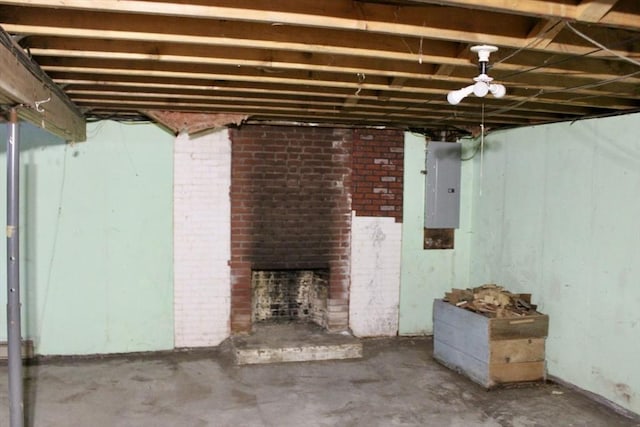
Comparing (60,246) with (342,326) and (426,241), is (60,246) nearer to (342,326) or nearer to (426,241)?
(342,326)

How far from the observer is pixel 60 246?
16.1ft

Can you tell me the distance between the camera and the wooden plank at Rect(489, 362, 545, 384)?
4.37 m

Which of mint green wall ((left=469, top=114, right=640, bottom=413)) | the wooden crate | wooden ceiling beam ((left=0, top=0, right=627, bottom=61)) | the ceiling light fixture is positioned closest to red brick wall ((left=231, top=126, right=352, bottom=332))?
the wooden crate

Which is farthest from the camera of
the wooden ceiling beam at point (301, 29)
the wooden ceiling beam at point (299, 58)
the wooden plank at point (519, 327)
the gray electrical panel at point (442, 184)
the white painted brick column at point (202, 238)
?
the gray electrical panel at point (442, 184)

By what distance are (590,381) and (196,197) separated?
3.91 metres

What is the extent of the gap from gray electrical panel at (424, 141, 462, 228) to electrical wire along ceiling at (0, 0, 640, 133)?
1322mm

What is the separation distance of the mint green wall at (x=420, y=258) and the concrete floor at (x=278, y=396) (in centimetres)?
81

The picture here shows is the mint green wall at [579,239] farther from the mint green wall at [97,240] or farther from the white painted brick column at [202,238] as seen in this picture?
the mint green wall at [97,240]

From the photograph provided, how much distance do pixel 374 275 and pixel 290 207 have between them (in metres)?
1.21

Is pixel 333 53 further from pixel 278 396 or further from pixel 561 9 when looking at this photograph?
pixel 278 396

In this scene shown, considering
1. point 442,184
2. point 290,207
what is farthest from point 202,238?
point 442,184

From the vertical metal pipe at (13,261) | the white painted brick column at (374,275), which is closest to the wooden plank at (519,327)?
the white painted brick column at (374,275)

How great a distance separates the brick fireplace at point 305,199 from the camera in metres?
5.29

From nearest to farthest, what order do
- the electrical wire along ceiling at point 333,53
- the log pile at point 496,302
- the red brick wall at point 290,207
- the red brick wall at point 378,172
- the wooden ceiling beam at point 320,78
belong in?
the electrical wire along ceiling at point 333,53 → the wooden ceiling beam at point 320,78 → the log pile at point 496,302 → the red brick wall at point 290,207 → the red brick wall at point 378,172
